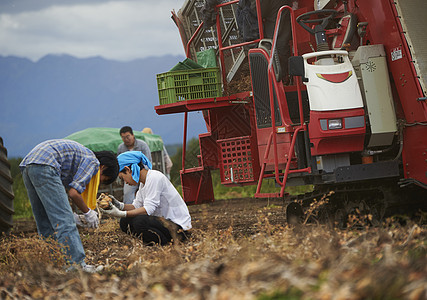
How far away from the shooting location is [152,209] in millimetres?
7215

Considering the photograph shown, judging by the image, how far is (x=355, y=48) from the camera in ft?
26.7

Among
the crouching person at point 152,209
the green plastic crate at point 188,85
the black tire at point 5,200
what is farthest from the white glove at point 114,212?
the black tire at point 5,200

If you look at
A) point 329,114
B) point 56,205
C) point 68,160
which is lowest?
point 56,205

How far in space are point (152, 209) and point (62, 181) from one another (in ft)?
3.66

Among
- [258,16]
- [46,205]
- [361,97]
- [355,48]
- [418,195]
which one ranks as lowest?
[418,195]

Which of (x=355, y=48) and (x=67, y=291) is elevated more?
(x=355, y=48)

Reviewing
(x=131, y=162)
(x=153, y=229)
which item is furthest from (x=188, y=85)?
(x=153, y=229)

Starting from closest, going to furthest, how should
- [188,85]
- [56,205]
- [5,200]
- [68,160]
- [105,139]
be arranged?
1. [56,205]
2. [68,160]
3. [188,85]
4. [5,200]
5. [105,139]

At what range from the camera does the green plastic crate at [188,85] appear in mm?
8711

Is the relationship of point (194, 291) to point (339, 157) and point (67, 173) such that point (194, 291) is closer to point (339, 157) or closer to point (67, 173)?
point (67, 173)

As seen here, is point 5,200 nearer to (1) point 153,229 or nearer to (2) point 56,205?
(1) point 153,229

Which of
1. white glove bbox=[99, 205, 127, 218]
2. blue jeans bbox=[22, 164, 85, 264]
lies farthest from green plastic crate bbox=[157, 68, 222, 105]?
blue jeans bbox=[22, 164, 85, 264]

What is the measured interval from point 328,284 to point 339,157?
425 cm

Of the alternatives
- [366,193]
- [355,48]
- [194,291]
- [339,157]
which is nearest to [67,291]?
[194,291]
